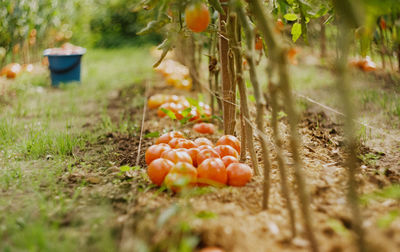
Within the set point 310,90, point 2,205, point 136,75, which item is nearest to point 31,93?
point 136,75

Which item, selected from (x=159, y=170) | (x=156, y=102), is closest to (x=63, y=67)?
(x=156, y=102)

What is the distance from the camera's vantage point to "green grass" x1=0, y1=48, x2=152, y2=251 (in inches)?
52.1

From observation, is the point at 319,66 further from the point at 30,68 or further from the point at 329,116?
the point at 30,68

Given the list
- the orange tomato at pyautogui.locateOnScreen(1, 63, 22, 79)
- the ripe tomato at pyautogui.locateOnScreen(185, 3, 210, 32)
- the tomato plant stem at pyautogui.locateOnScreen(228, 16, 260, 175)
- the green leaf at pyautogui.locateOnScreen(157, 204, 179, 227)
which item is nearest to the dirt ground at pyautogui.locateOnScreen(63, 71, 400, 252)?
the green leaf at pyautogui.locateOnScreen(157, 204, 179, 227)

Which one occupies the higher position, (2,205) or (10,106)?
(10,106)

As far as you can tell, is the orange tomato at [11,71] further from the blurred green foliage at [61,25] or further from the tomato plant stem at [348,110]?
the tomato plant stem at [348,110]

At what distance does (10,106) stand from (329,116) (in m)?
3.45

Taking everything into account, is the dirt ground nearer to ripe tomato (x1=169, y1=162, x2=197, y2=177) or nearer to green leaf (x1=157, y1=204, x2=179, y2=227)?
green leaf (x1=157, y1=204, x2=179, y2=227)

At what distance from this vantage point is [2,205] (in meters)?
1.66

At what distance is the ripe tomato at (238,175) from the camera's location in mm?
1742

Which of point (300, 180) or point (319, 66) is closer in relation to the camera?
point (300, 180)

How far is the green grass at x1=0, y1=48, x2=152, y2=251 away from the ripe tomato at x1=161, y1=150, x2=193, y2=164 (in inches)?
16.3

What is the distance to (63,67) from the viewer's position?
5.10 m

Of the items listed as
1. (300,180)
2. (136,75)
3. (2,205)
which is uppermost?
(136,75)
